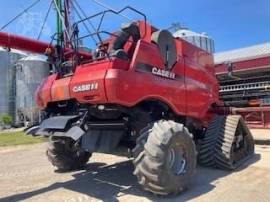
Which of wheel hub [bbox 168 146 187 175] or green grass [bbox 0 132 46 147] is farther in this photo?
green grass [bbox 0 132 46 147]

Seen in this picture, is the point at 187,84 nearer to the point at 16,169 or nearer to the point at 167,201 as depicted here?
the point at 167,201

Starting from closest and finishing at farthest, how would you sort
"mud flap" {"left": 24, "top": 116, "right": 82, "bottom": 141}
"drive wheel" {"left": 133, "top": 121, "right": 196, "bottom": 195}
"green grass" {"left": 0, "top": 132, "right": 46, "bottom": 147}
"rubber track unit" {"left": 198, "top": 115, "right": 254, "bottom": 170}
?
"drive wheel" {"left": 133, "top": 121, "right": 196, "bottom": 195}, "mud flap" {"left": 24, "top": 116, "right": 82, "bottom": 141}, "rubber track unit" {"left": 198, "top": 115, "right": 254, "bottom": 170}, "green grass" {"left": 0, "top": 132, "right": 46, "bottom": 147}

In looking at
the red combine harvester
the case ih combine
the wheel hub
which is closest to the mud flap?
the case ih combine

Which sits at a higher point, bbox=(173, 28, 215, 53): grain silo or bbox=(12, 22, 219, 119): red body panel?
bbox=(173, 28, 215, 53): grain silo

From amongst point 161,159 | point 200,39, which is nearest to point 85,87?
point 161,159

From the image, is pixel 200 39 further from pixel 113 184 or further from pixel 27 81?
pixel 27 81

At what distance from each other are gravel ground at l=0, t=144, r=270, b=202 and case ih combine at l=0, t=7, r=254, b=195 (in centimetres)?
31

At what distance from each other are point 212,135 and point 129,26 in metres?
3.08

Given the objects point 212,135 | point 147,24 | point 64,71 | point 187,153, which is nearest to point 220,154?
point 212,135

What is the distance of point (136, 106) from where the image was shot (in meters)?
6.47

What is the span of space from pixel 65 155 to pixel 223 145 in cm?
336

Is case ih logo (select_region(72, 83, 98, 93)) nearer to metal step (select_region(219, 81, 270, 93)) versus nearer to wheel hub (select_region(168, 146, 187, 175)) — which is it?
wheel hub (select_region(168, 146, 187, 175))

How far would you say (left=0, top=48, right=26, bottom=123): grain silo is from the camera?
38.8 metres

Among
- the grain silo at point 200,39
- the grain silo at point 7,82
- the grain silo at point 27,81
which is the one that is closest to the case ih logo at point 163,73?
the grain silo at point 200,39
